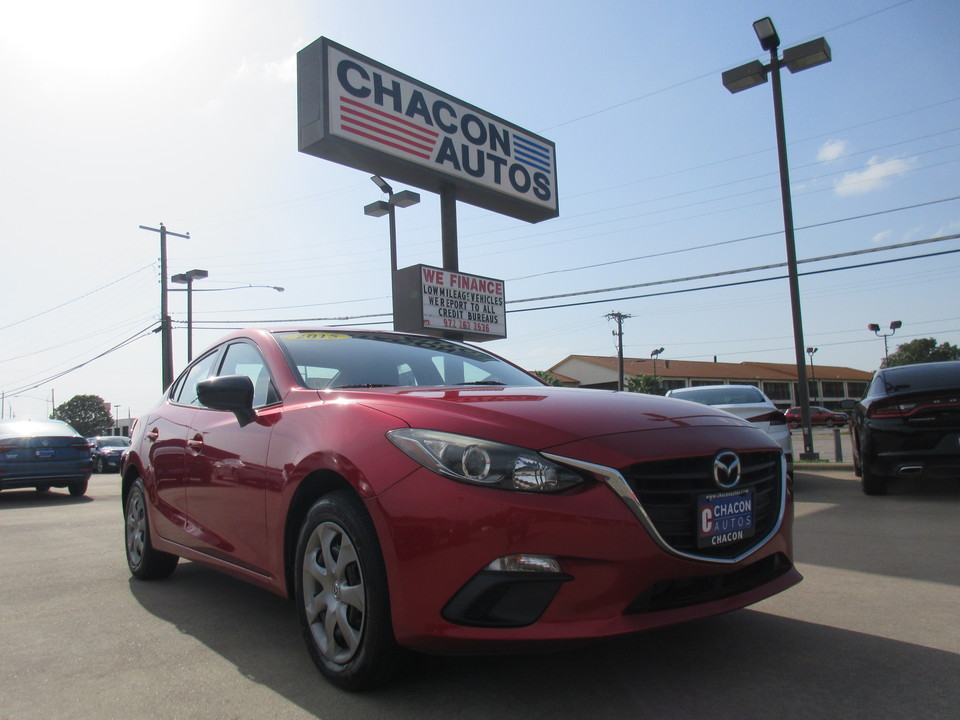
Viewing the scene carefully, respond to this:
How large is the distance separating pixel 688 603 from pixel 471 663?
3.13 feet

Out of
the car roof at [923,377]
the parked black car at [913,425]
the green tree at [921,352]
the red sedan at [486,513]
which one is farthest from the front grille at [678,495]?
the green tree at [921,352]

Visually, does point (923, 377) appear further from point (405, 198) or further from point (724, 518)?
point (405, 198)

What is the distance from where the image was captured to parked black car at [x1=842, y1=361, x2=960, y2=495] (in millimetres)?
7250

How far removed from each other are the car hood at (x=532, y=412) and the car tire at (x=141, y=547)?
7.55 ft

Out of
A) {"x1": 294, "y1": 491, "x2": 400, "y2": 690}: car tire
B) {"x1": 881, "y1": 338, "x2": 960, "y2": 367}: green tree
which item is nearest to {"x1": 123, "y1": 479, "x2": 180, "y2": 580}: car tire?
{"x1": 294, "y1": 491, "x2": 400, "y2": 690}: car tire

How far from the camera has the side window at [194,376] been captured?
4.55 metres

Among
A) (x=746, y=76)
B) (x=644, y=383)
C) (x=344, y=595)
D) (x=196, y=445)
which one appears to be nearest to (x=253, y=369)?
(x=196, y=445)

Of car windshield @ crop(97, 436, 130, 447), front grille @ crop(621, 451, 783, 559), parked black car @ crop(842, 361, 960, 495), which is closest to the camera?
front grille @ crop(621, 451, 783, 559)

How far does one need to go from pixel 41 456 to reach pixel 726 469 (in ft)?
37.4

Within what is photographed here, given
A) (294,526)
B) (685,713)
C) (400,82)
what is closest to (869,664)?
(685,713)

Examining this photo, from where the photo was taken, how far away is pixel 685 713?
95.6 inches

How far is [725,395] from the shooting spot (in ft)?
33.0

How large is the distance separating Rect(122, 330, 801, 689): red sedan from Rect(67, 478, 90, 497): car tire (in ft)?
31.9

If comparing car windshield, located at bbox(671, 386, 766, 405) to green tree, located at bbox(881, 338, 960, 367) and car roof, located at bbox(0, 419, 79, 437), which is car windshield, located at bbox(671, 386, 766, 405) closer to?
car roof, located at bbox(0, 419, 79, 437)
